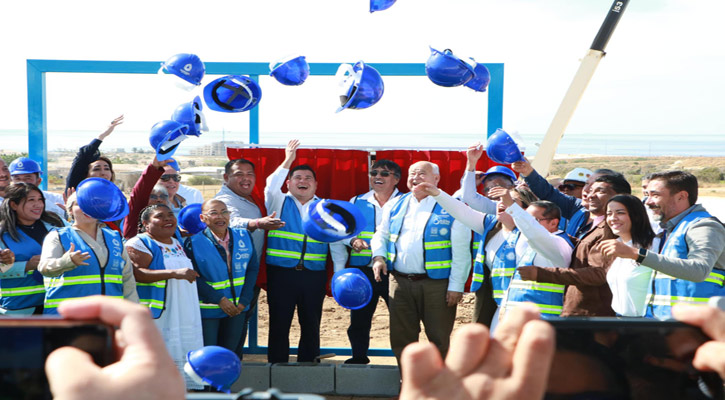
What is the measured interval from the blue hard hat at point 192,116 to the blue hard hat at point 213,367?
204cm

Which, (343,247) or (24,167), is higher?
(24,167)

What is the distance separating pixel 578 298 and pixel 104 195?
2995 mm

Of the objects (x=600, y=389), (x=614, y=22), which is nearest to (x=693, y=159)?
(x=614, y=22)

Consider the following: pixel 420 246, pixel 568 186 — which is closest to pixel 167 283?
pixel 420 246

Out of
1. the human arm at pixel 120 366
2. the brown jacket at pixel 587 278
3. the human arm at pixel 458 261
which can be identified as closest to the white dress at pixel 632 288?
the brown jacket at pixel 587 278

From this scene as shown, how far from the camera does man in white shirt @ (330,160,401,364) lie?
592cm

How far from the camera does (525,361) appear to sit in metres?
1.18

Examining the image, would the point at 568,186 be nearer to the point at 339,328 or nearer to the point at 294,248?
the point at 294,248

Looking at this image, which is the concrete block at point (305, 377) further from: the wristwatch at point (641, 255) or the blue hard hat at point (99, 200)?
the wristwatch at point (641, 255)

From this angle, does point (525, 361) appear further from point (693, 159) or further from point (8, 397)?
point (693, 159)

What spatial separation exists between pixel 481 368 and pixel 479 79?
4914 millimetres

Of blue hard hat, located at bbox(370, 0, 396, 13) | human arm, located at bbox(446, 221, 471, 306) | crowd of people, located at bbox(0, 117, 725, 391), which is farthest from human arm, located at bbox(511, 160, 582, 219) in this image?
blue hard hat, located at bbox(370, 0, 396, 13)

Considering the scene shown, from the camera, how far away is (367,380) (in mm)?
5539

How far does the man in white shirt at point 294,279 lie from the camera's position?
5781 mm
